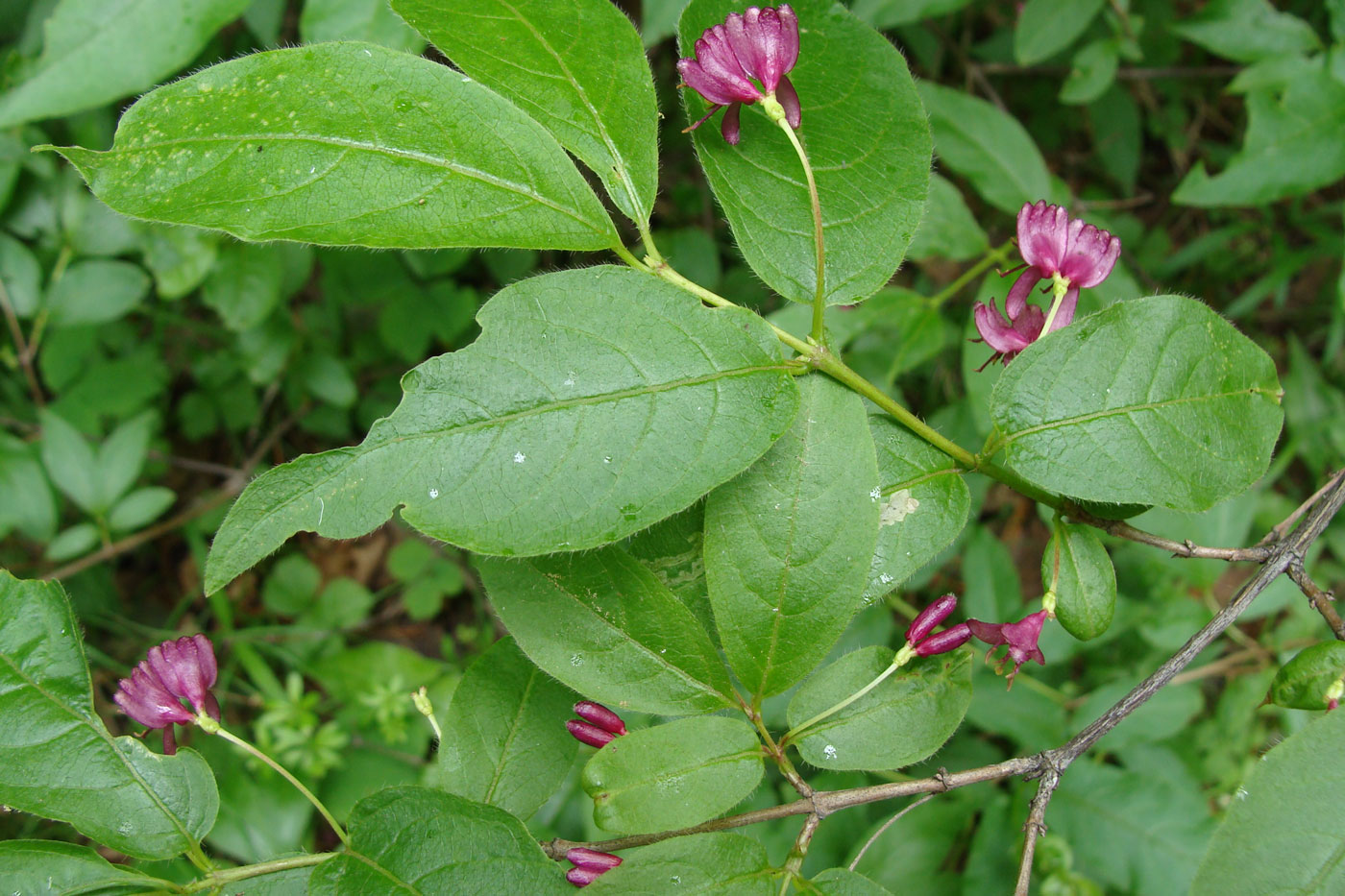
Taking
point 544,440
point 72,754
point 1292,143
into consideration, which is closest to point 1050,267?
point 544,440

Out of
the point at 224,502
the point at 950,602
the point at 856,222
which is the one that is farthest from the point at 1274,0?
the point at 224,502

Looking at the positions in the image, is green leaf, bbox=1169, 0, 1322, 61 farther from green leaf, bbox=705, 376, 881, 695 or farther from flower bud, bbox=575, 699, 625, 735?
flower bud, bbox=575, 699, 625, 735

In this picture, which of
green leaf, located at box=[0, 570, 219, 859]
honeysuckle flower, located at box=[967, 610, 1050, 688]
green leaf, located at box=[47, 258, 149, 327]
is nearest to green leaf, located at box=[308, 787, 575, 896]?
green leaf, located at box=[0, 570, 219, 859]

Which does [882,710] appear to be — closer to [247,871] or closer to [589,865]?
[589,865]

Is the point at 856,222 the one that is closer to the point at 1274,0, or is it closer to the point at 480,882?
the point at 480,882

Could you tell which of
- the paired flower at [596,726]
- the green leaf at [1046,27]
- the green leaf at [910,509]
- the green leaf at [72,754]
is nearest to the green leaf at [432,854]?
the paired flower at [596,726]

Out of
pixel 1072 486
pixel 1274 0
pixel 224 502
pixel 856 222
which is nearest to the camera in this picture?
pixel 1072 486
